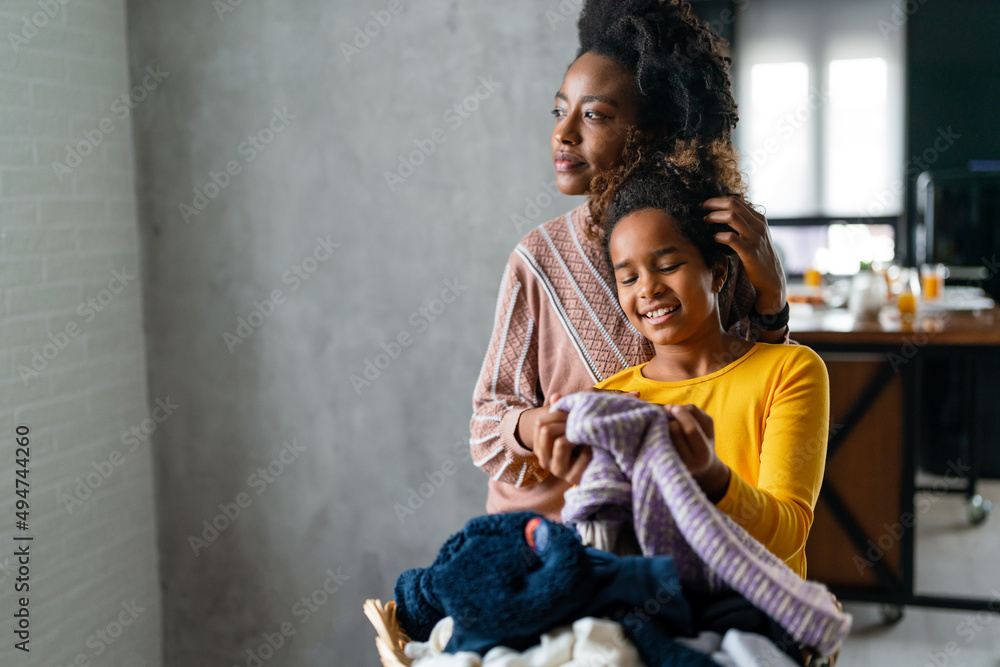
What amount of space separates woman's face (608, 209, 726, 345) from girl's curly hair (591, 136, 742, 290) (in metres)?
0.02

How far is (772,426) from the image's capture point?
100cm

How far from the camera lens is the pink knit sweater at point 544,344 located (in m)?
1.29

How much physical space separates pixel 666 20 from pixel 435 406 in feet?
4.60

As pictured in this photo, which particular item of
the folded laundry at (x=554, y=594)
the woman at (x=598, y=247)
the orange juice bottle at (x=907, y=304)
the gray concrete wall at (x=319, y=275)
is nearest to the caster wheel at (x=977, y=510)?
the orange juice bottle at (x=907, y=304)

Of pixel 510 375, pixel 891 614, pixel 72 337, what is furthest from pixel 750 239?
pixel 891 614

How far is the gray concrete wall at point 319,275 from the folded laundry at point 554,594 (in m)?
1.50

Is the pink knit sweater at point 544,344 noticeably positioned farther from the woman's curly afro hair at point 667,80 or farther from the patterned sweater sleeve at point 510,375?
the woman's curly afro hair at point 667,80

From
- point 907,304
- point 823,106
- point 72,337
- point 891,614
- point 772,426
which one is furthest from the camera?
Answer: point 823,106

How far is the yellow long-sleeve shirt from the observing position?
91 cm

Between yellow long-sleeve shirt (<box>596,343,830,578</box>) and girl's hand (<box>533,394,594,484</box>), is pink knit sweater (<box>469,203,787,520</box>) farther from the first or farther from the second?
girl's hand (<box>533,394,594,484</box>)

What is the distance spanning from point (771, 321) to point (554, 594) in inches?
24.4

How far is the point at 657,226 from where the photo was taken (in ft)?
3.43

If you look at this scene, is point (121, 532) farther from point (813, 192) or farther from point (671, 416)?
point (813, 192)

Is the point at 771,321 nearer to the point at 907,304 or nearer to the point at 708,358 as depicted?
the point at 708,358
